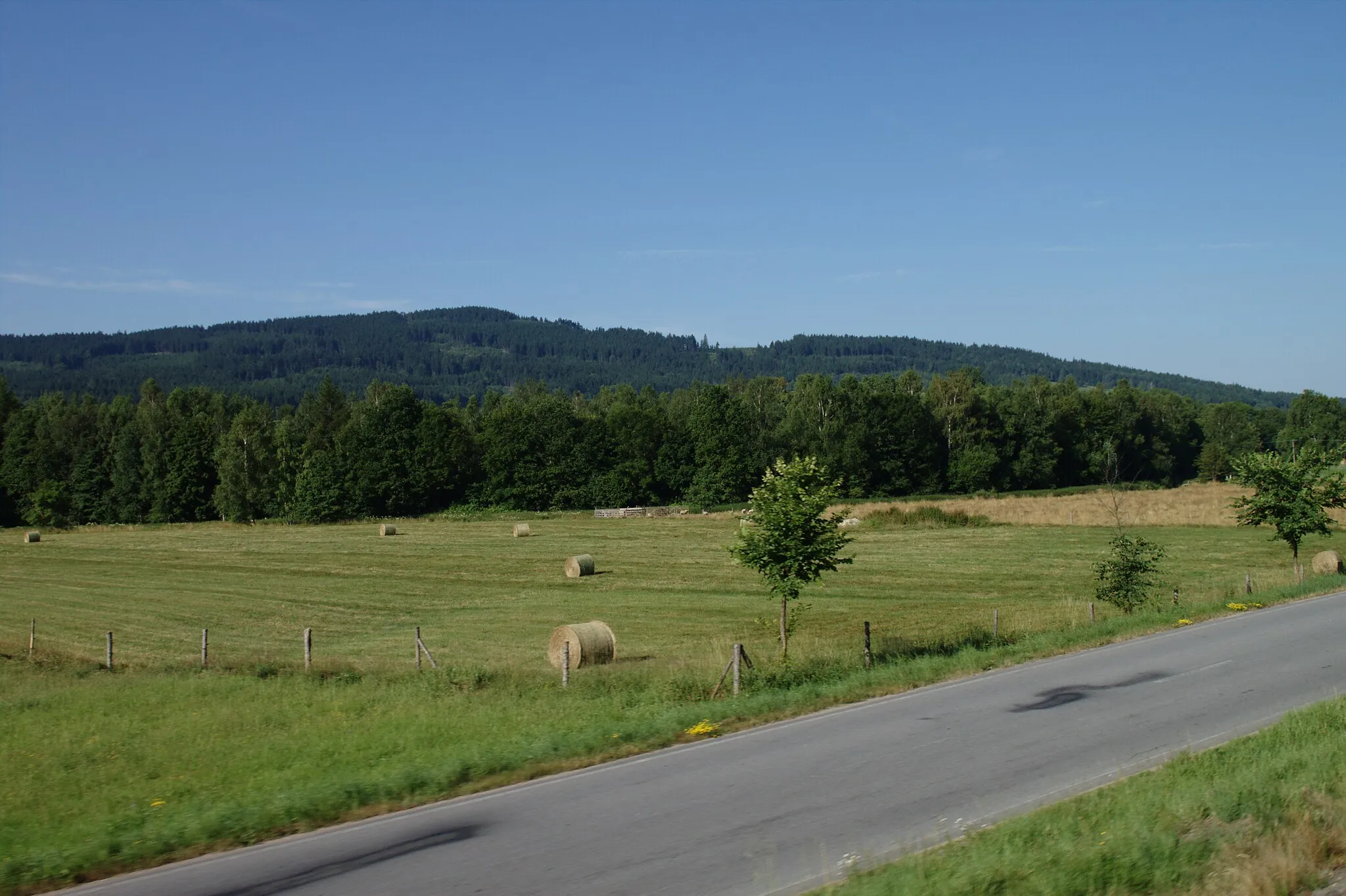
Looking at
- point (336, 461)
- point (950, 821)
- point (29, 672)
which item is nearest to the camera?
point (950, 821)

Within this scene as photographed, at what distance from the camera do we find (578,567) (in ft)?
160

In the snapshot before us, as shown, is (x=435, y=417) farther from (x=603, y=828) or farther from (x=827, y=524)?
(x=603, y=828)

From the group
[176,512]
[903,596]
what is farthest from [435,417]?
[903,596]

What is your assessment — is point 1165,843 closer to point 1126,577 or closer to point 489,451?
point 1126,577

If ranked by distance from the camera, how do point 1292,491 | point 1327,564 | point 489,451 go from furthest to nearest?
point 489,451 → point 1327,564 → point 1292,491

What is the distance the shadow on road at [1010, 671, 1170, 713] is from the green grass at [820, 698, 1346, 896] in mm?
5540

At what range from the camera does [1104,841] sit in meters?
8.96

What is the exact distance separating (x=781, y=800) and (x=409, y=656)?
19.3 metres

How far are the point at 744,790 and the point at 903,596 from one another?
1156 inches

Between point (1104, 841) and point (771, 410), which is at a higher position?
point (771, 410)

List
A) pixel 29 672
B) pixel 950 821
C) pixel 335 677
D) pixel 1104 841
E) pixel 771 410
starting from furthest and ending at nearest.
A: pixel 771 410 < pixel 29 672 < pixel 335 677 < pixel 950 821 < pixel 1104 841

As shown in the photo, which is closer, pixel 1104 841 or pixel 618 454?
pixel 1104 841

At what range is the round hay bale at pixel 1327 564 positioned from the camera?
38.4 m

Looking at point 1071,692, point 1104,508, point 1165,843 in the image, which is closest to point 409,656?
point 1071,692
